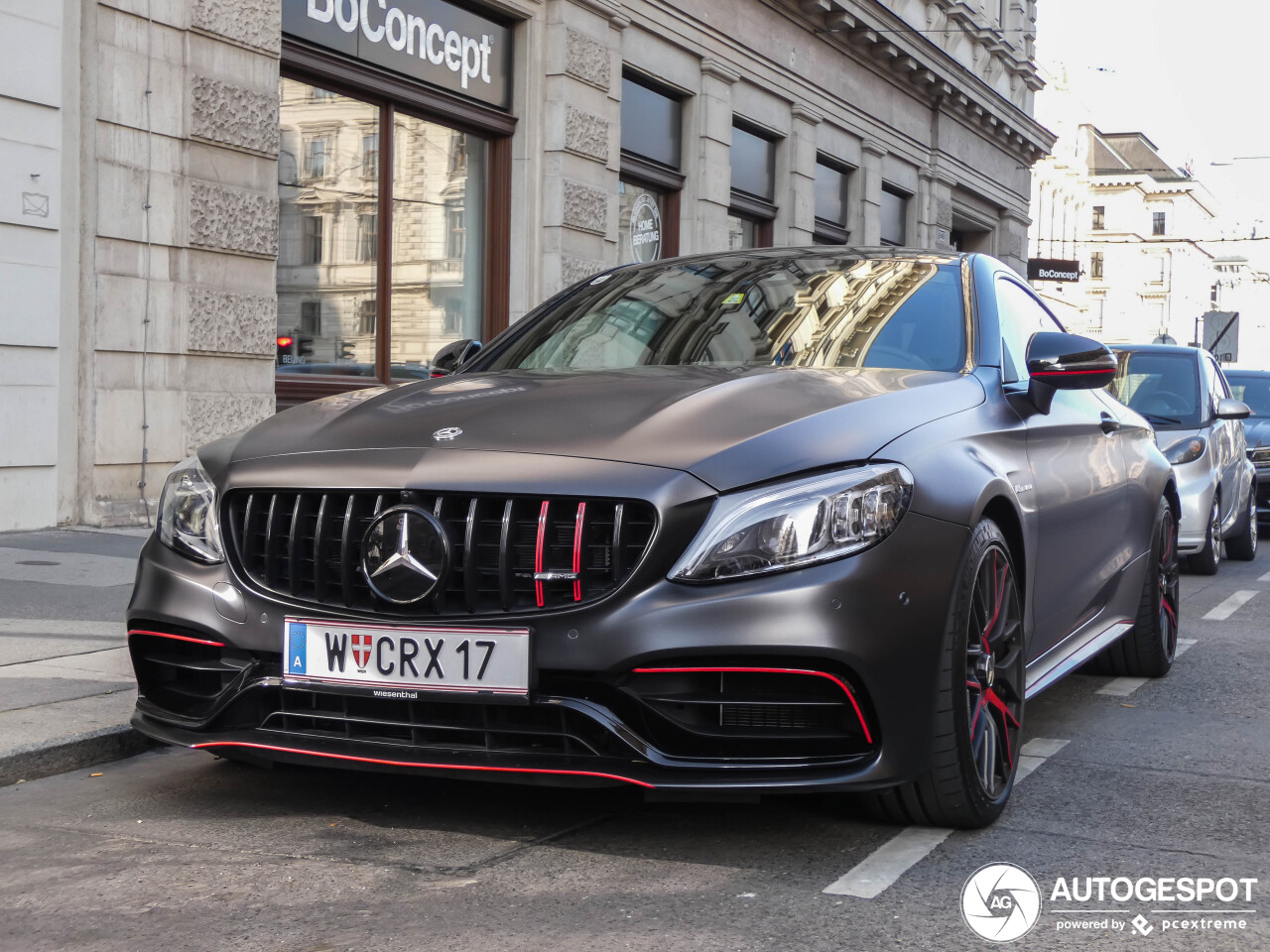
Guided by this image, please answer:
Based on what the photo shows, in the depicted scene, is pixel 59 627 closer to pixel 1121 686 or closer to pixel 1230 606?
pixel 1121 686

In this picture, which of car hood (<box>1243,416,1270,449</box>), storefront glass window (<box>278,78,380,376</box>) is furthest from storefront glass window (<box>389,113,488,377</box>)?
car hood (<box>1243,416,1270,449</box>)

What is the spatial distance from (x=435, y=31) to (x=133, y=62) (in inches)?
154

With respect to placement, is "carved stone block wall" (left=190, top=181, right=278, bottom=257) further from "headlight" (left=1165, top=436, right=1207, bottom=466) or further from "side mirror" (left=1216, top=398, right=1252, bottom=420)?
"side mirror" (left=1216, top=398, right=1252, bottom=420)

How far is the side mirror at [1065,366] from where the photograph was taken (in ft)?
15.0

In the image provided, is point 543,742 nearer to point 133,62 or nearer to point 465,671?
point 465,671

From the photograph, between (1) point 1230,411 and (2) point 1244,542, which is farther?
(2) point 1244,542

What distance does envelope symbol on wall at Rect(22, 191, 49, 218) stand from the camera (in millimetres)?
8945

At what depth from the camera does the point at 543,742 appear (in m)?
3.40

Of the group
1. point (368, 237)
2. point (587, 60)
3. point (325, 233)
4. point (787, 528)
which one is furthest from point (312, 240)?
point (787, 528)

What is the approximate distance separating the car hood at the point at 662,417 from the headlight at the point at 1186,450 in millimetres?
6236

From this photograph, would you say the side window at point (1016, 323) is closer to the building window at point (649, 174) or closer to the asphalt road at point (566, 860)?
the asphalt road at point (566, 860)

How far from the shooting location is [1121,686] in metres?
6.05

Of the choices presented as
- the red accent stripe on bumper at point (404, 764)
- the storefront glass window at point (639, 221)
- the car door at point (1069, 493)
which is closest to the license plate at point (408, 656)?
the red accent stripe on bumper at point (404, 764)

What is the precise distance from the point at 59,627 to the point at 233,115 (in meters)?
5.17
